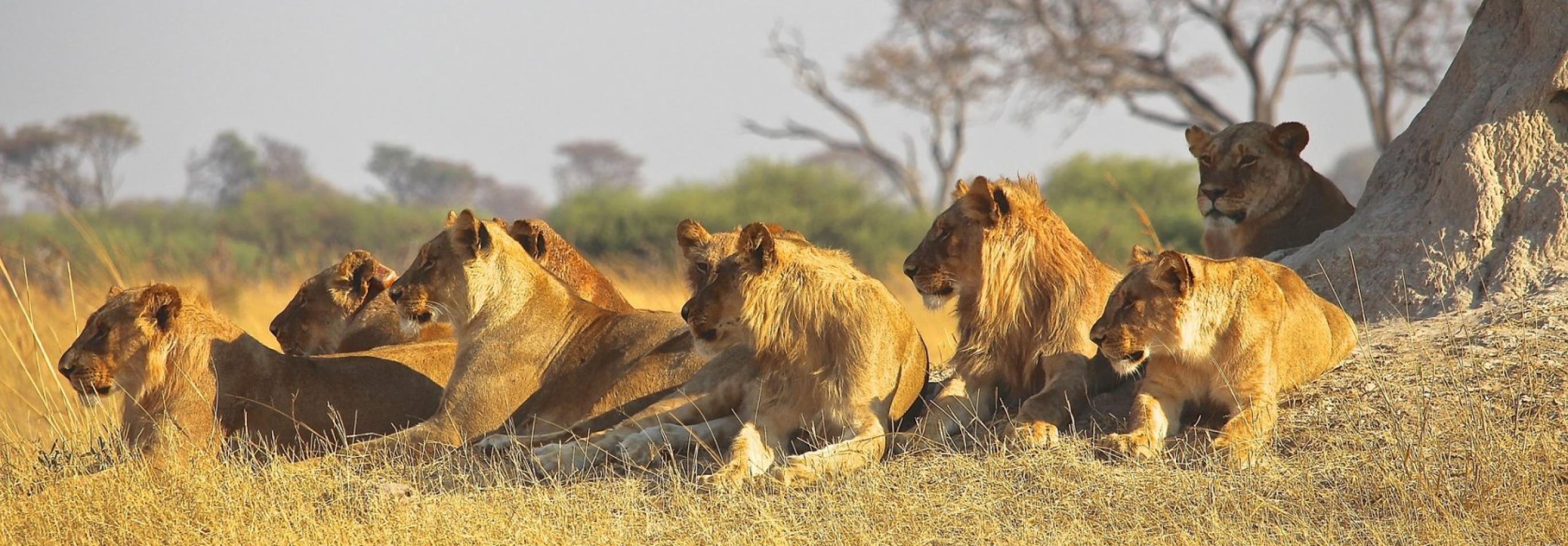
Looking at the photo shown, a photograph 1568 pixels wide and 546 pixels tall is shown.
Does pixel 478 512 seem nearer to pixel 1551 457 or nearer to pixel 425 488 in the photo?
pixel 425 488

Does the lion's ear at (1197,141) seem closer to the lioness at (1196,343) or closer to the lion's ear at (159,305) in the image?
the lioness at (1196,343)

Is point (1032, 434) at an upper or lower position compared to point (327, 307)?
lower

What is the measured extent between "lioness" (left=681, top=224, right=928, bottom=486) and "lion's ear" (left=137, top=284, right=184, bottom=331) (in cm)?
178

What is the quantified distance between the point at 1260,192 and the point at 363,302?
3.46 meters

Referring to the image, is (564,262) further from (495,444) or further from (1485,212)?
(1485,212)

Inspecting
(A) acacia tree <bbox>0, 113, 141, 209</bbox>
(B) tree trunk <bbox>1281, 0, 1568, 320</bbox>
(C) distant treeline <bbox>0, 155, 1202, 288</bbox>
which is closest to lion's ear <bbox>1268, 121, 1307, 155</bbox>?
(B) tree trunk <bbox>1281, 0, 1568, 320</bbox>

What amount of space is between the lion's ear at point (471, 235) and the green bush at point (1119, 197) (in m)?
15.2

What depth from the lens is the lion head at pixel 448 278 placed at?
588 centimetres

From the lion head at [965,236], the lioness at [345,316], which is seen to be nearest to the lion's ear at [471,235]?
the lioness at [345,316]

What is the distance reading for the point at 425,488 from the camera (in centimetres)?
501

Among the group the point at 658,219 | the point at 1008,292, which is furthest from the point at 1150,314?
the point at 658,219

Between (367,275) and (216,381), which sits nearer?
(216,381)

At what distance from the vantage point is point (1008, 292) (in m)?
5.37

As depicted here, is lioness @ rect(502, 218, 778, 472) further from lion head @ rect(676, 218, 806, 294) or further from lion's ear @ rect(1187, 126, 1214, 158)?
lion's ear @ rect(1187, 126, 1214, 158)
